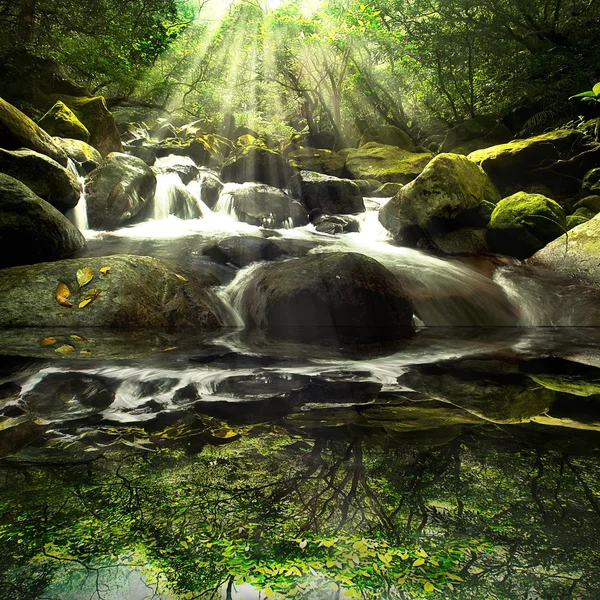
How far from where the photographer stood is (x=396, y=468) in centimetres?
149

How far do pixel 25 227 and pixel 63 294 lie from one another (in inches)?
74.5

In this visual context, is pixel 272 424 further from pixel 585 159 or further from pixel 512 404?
pixel 585 159

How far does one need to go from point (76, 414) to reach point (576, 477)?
7.54 ft

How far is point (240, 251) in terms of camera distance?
328 inches

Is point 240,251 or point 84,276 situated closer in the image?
point 84,276

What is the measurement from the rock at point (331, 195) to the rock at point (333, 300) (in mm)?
7716

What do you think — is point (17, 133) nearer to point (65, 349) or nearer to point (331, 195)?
point (65, 349)

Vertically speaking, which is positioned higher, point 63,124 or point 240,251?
point 63,124

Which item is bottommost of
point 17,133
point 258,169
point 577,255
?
point 577,255

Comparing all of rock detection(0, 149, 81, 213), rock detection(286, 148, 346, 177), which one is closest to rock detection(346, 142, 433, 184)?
rock detection(286, 148, 346, 177)

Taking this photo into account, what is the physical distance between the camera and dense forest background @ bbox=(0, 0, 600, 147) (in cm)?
1430

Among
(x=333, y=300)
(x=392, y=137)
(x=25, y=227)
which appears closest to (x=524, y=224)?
(x=333, y=300)

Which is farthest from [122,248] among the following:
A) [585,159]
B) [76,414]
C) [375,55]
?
[375,55]

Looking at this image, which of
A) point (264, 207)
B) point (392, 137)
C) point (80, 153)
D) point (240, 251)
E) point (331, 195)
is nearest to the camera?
point (240, 251)
